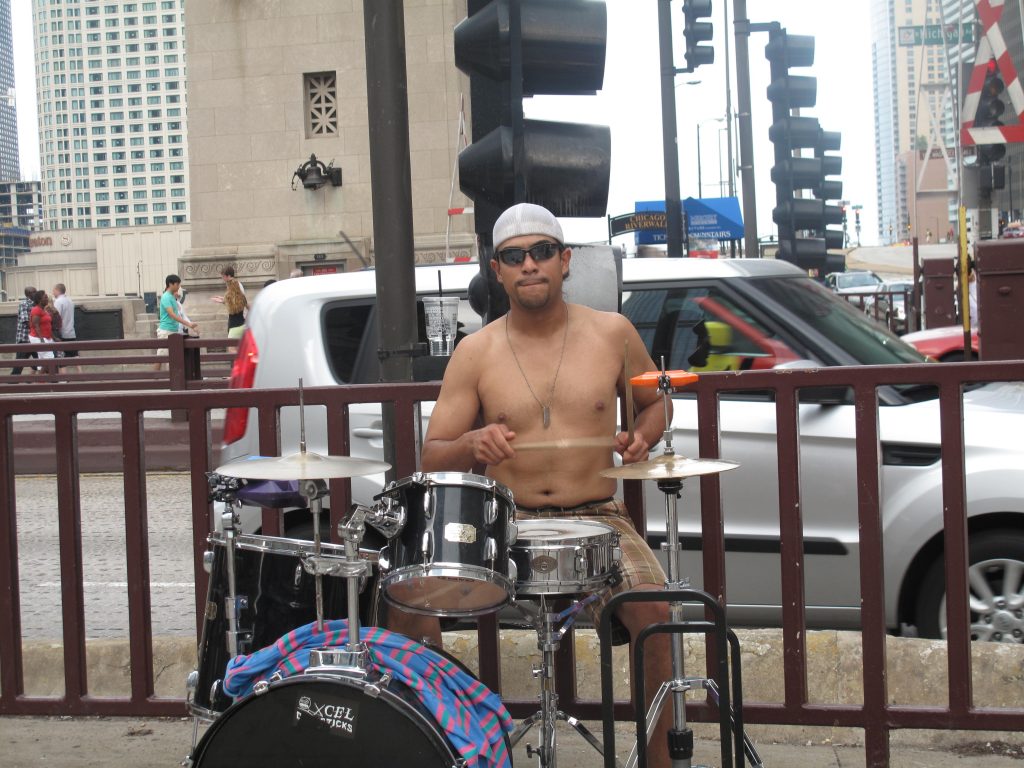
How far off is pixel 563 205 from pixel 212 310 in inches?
918

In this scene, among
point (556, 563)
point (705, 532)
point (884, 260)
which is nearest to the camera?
point (556, 563)

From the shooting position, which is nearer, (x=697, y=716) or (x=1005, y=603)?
(x=697, y=716)

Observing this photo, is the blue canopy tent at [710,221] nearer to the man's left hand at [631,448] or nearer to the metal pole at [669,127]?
the metal pole at [669,127]

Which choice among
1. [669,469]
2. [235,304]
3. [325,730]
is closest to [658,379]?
[669,469]

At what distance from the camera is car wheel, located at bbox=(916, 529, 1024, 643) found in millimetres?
5316

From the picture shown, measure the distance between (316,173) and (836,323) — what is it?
20640 mm

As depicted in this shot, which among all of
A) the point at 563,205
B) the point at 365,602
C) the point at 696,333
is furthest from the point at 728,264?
the point at 365,602

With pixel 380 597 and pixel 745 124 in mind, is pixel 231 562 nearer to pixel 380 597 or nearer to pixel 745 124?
pixel 380 597

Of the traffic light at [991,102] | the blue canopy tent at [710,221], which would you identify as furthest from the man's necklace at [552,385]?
the blue canopy tent at [710,221]

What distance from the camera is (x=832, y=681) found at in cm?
511

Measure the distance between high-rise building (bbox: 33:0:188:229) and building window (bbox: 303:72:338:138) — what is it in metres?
119

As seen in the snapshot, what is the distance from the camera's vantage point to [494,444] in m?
3.95

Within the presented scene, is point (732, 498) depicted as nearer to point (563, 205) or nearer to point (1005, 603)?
point (1005, 603)

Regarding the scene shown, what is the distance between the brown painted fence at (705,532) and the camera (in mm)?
4387
